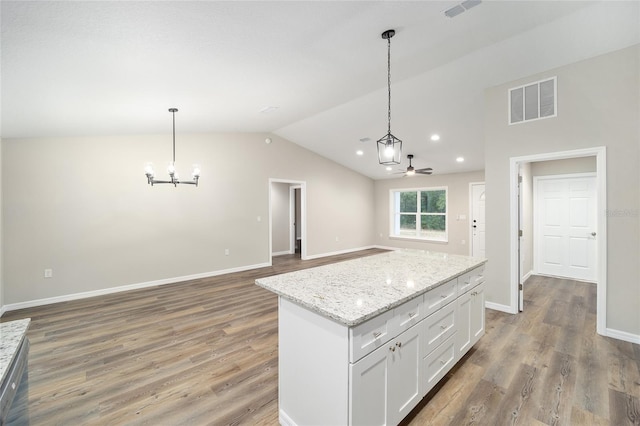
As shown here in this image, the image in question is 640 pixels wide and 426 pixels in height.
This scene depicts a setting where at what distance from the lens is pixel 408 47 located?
9.65 ft

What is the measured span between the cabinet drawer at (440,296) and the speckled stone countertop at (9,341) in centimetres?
210

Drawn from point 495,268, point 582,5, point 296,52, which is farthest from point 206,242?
point 582,5

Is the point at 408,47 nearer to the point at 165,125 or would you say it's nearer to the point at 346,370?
the point at 346,370

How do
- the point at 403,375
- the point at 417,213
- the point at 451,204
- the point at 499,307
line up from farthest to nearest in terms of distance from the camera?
the point at 417,213 < the point at 451,204 < the point at 499,307 < the point at 403,375

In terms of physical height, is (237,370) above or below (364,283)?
below

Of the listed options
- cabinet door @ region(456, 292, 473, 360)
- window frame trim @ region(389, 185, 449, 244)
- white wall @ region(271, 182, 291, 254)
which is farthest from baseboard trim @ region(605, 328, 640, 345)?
white wall @ region(271, 182, 291, 254)

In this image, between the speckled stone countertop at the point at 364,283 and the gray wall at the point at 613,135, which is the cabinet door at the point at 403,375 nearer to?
the speckled stone countertop at the point at 364,283

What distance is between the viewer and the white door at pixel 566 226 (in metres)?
5.04

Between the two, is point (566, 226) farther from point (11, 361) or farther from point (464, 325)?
point (11, 361)

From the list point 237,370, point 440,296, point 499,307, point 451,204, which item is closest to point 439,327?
point 440,296

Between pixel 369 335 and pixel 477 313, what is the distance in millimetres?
1779

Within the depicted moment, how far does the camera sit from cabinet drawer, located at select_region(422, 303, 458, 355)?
1933 millimetres

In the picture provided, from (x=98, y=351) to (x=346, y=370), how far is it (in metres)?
2.83

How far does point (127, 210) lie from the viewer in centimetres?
478
